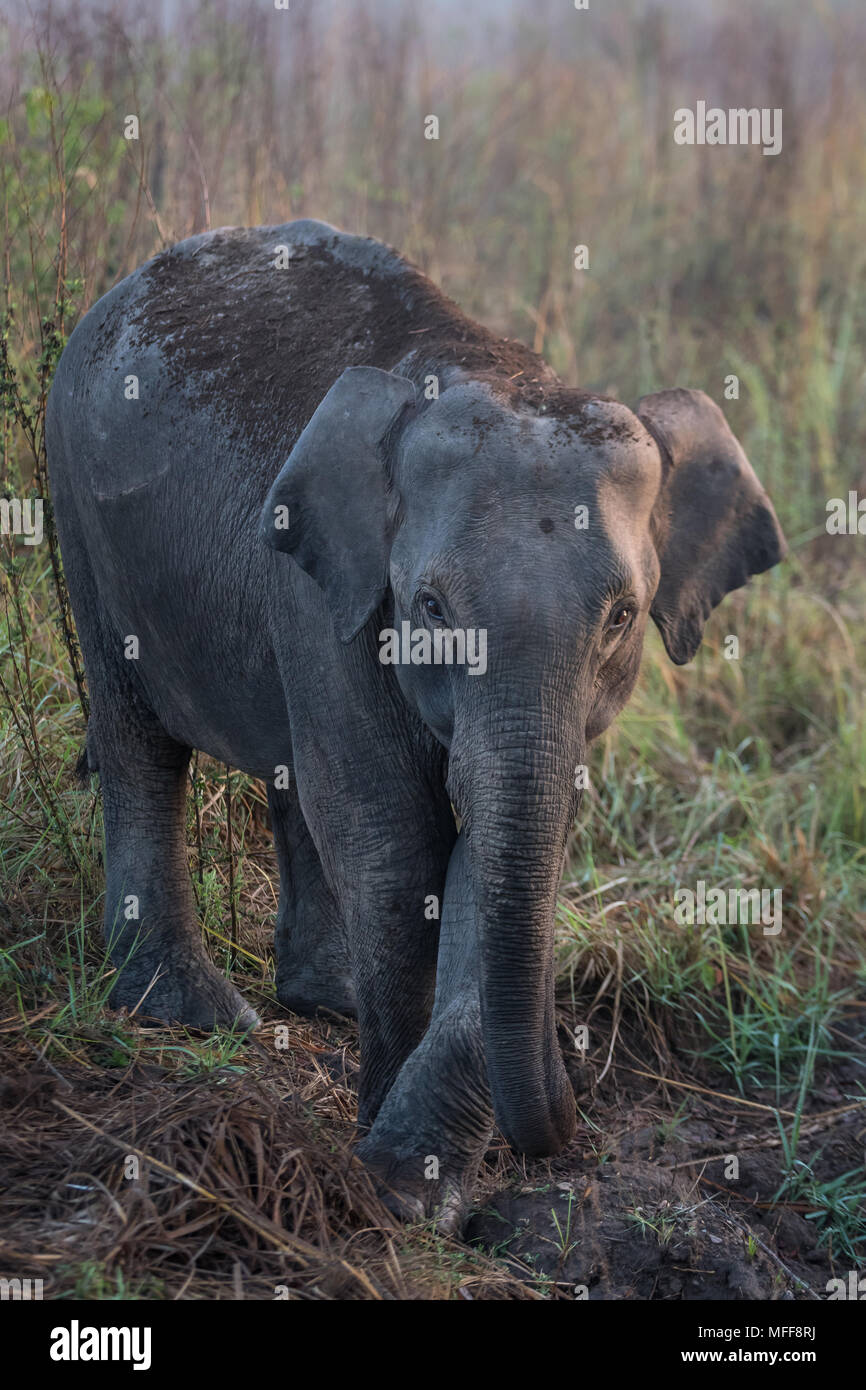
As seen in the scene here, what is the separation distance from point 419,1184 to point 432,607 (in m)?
1.28

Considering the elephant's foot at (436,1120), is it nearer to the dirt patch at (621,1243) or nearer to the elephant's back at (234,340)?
the dirt patch at (621,1243)

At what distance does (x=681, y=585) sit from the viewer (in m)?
3.75

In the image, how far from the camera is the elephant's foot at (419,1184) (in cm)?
339

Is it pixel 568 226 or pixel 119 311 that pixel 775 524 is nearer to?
pixel 119 311

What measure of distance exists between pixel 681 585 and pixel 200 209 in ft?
9.67

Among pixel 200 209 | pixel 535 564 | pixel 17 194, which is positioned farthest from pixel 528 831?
pixel 200 209

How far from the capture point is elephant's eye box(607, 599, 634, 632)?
10.4 ft

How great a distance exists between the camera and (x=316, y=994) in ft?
15.1

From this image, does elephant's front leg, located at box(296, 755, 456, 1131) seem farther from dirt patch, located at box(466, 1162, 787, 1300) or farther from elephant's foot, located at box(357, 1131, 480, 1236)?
dirt patch, located at box(466, 1162, 787, 1300)

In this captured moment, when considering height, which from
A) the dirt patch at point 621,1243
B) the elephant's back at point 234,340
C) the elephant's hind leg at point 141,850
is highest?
the elephant's back at point 234,340

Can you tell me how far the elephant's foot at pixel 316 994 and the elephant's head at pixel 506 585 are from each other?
1.44 metres

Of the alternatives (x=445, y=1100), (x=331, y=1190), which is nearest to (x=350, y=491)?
(x=445, y=1100)

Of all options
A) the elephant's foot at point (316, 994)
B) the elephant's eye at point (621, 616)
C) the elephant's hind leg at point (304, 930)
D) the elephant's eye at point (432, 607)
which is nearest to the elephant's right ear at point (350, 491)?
the elephant's eye at point (432, 607)

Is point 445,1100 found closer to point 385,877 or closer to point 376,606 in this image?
point 385,877
